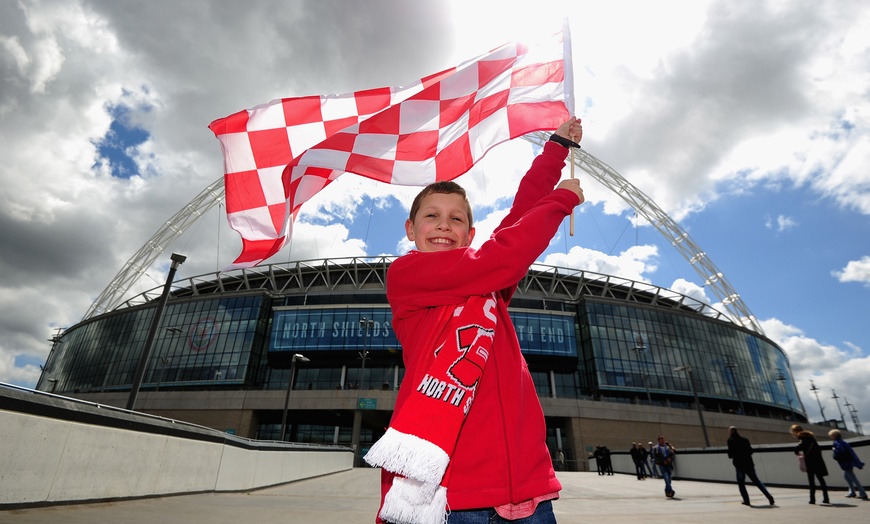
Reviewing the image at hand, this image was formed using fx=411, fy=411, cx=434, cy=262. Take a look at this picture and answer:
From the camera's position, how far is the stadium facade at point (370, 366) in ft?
131

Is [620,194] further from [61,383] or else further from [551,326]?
[61,383]

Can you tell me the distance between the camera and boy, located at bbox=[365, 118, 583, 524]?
133cm

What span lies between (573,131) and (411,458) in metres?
2.21

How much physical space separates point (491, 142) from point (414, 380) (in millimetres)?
3410

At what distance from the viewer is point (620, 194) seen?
56375mm

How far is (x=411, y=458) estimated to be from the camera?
4.30 ft

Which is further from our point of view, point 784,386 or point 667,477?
point 784,386

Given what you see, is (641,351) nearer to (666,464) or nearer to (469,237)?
(666,464)

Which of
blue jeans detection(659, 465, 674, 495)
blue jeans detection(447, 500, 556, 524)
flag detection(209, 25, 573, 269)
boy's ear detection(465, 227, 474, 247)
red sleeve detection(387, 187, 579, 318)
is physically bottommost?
blue jeans detection(659, 465, 674, 495)

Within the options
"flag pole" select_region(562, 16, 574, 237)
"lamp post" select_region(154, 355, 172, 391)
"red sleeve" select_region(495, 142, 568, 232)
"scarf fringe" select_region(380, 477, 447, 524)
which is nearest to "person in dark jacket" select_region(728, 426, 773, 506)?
"flag pole" select_region(562, 16, 574, 237)

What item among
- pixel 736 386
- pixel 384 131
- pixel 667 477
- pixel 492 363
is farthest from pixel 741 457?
pixel 736 386

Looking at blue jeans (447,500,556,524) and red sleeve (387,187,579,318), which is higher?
red sleeve (387,187,579,318)

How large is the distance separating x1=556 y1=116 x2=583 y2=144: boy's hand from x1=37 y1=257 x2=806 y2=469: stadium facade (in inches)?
1494

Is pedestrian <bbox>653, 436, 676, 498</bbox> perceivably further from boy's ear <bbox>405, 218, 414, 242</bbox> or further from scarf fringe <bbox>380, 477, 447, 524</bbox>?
scarf fringe <bbox>380, 477, 447, 524</bbox>
